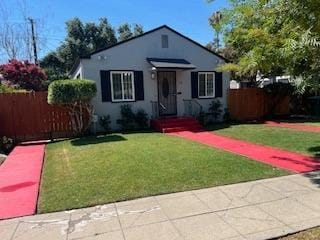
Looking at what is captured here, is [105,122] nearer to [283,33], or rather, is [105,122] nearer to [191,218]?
[283,33]

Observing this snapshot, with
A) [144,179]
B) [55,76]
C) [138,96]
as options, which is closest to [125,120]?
[138,96]

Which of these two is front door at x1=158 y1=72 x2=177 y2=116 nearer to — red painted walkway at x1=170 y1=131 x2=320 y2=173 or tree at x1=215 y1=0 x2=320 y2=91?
red painted walkway at x1=170 y1=131 x2=320 y2=173

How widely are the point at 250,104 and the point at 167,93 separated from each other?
5048 mm

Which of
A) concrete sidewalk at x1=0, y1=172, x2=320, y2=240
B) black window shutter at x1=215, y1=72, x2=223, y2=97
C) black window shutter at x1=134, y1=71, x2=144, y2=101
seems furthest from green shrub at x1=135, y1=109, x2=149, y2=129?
concrete sidewalk at x1=0, y1=172, x2=320, y2=240

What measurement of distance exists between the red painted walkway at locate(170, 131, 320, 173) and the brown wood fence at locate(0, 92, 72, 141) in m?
5.23

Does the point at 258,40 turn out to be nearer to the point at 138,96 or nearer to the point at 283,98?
the point at 138,96

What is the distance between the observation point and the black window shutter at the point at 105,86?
13125 millimetres

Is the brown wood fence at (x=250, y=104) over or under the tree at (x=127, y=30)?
under

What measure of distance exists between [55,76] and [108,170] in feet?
80.2

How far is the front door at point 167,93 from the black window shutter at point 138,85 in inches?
39.2

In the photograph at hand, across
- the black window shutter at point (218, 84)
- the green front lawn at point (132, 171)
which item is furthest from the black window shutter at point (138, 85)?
the green front lawn at point (132, 171)

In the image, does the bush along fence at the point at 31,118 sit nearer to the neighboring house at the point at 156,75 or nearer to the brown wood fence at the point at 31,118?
the brown wood fence at the point at 31,118

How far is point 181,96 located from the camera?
1494 centimetres

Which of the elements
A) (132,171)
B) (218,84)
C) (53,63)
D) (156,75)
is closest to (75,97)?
(156,75)
